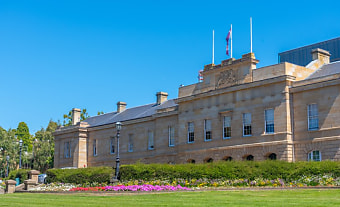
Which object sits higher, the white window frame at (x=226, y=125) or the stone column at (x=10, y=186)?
the white window frame at (x=226, y=125)

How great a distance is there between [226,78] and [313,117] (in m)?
8.94

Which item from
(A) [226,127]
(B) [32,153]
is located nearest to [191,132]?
(A) [226,127]

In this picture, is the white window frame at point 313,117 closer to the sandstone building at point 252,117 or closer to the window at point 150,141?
the sandstone building at point 252,117

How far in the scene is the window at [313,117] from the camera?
120ft

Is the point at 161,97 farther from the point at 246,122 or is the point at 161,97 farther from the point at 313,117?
the point at 313,117

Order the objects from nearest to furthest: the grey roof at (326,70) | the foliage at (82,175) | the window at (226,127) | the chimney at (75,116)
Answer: the foliage at (82,175), the grey roof at (326,70), the window at (226,127), the chimney at (75,116)

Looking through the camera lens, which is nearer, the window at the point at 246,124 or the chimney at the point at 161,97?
the window at the point at 246,124

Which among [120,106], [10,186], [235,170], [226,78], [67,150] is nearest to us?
[235,170]

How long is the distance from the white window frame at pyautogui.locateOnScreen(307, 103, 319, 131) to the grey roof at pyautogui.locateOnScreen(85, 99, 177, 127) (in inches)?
802

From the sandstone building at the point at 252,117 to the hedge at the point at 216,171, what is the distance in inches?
254

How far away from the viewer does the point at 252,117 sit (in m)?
40.1

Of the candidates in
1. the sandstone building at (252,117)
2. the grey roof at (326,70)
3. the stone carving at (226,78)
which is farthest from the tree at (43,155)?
the grey roof at (326,70)

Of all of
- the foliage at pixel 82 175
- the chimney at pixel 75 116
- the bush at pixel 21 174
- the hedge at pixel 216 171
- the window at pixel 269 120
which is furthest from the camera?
the chimney at pixel 75 116

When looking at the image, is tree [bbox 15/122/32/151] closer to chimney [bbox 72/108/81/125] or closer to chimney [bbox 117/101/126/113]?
chimney [bbox 72/108/81/125]
